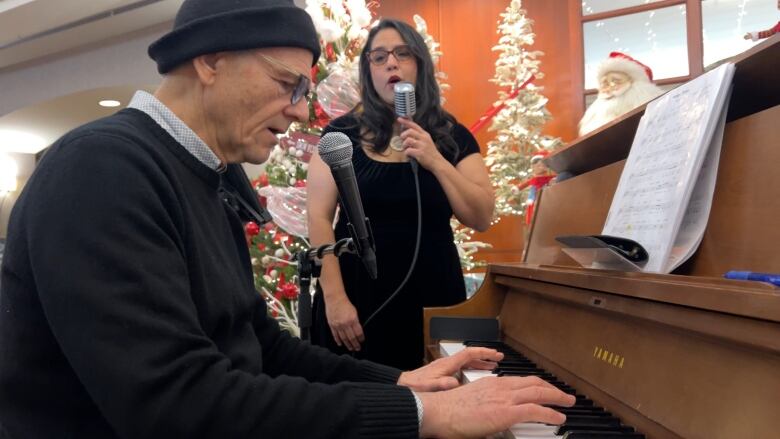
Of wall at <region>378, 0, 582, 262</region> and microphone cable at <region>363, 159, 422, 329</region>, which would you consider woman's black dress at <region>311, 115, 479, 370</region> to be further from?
wall at <region>378, 0, 582, 262</region>

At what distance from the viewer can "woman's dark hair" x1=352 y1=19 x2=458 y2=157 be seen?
1831 millimetres

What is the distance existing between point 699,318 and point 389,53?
1346mm

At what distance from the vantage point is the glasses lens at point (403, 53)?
1.89 metres

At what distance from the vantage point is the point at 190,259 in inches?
34.4

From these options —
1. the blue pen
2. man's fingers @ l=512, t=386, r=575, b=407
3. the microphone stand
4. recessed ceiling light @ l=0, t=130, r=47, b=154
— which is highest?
recessed ceiling light @ l=0, t=130, r=47, b=154

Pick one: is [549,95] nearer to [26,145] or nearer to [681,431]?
[681,431]

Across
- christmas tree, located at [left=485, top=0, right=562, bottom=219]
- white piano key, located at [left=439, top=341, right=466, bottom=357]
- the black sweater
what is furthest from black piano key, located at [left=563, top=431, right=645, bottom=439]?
christmas tree, located at [left=485, top=0, right=562, bottom=219]

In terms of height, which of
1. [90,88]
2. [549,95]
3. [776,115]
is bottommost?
[776,115]

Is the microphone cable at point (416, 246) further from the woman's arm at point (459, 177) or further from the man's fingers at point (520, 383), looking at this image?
the man's fingers at point (520, 383)

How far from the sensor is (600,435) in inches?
32.0

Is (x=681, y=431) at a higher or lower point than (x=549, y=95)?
lower

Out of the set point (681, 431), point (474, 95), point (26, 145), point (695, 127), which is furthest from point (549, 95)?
point (26, 145)

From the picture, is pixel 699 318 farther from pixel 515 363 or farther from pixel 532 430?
pixel 515 363

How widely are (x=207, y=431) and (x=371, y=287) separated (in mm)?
1031
